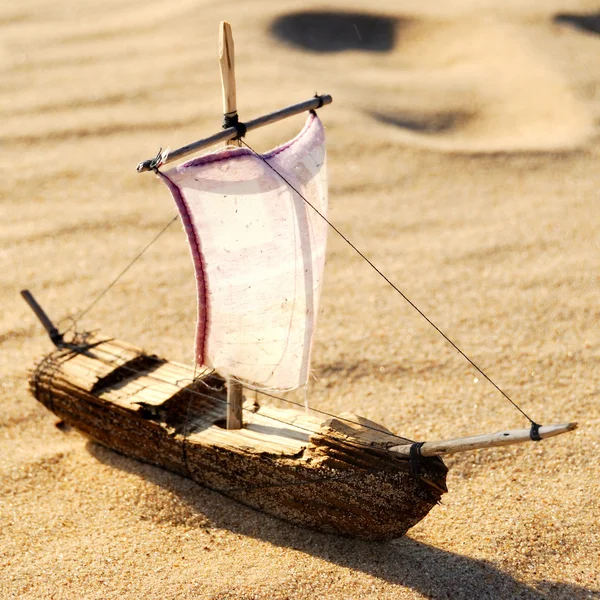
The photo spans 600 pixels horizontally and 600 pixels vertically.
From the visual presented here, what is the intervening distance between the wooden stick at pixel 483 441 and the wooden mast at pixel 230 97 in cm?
95

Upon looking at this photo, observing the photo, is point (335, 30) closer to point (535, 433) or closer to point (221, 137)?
point (221, 137)

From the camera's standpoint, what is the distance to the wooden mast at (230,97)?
4.38 meters

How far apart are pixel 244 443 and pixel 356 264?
289 cm

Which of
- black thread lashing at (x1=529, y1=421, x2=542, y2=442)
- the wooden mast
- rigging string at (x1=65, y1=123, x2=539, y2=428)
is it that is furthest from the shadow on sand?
black thread lashing at (x1=529, y1=421, x2=542, y2=442)

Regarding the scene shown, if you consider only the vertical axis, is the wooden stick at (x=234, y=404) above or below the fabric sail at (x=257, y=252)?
below

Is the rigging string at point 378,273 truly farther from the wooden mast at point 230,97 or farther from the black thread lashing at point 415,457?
the black thread lashing at point 415,457

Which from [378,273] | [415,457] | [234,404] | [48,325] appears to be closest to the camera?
[415,457]

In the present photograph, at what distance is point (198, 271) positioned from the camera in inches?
178

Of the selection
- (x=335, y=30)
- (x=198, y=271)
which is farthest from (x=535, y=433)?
(x=335, y=30)

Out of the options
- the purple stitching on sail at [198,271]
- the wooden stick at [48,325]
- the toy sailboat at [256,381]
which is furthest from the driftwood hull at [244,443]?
the purple stitching on sail at [198,271]

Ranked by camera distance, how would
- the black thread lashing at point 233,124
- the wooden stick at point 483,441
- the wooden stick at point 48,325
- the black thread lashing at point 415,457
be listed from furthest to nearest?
the wooden stick at point 48,325 < the black thread lashing at point 233,124 < the black thread lashing at point 415,457 < the wooden stick at point 483,441

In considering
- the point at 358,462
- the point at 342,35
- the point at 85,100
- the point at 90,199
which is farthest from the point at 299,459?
the point at 342,35

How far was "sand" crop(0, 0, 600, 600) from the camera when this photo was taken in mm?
4559

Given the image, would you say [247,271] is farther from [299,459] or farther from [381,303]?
[381,303]
